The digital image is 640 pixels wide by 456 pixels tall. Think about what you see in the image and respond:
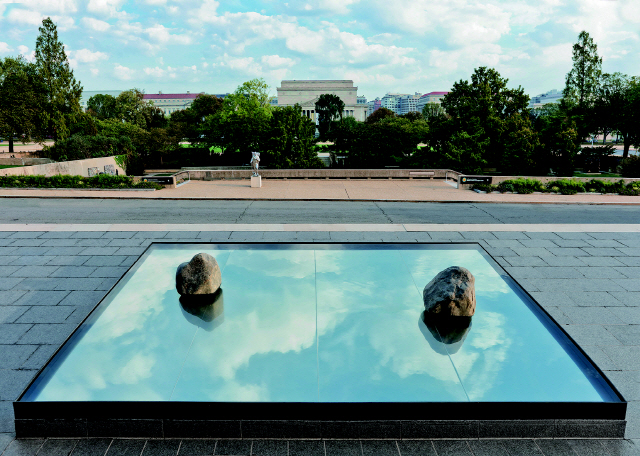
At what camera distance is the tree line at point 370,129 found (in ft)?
115

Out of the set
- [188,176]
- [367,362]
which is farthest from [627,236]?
[188,176]

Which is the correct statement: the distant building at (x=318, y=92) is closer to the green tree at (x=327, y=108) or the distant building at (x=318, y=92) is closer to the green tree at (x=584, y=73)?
the green tree at (x=327, y=108)

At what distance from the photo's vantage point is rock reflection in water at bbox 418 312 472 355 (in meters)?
6.32

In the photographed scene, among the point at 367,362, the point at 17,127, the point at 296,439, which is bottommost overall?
the point at 296,439

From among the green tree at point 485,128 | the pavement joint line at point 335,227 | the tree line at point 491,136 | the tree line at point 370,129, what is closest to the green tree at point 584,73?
the tree line at point 370,129

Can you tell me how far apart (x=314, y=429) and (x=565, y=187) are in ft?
77.6

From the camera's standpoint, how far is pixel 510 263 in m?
11.8

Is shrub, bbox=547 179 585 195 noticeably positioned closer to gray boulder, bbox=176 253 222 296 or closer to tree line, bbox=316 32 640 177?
tree line, bbox=316 32 640 177

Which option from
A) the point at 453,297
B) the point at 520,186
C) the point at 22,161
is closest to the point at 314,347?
the point at 453,297

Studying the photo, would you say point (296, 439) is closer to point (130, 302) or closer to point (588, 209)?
point (130, 302)

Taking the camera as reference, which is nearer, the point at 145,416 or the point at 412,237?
the point at 145,416

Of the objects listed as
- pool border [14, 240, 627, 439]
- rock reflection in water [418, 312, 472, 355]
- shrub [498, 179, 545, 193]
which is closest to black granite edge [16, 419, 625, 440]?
Answer: pool border [14, 240, 627, 439]

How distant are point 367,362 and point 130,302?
4.18m

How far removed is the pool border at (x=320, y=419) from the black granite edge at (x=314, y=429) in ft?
0.04
